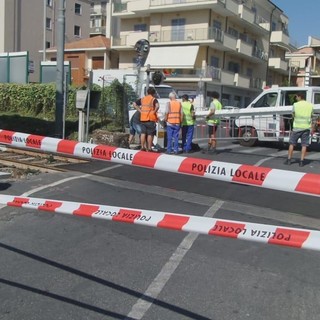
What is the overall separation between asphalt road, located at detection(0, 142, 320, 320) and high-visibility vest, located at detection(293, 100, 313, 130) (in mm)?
4517

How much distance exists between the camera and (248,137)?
16.0 m

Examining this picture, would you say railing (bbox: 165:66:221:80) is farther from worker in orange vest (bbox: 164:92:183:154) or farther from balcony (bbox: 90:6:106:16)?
worker in orange vest (bbox: 164:92:183:154)

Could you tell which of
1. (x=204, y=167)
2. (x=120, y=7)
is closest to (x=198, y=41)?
(x=120, y=7)

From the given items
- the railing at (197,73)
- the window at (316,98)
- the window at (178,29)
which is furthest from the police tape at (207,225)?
the window at (178,29)

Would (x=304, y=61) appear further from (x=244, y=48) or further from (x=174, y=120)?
(x=174, y=120)

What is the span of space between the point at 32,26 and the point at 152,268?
2183 inches

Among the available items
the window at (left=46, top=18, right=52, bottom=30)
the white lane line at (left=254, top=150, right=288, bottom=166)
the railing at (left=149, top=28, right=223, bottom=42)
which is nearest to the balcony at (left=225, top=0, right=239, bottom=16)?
the railing at (left=149, top=28, right=223, bottom=42)

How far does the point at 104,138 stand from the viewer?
14289 millimetres

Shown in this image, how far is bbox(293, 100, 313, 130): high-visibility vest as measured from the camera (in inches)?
464

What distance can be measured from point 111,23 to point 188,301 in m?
56.7

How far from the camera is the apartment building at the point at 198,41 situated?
4625cm

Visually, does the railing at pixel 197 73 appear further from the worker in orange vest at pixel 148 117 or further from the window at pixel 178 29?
the worker in orange vest at pixel 148 117

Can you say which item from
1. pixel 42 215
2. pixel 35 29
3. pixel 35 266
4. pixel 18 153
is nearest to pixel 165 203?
pixel 42 215

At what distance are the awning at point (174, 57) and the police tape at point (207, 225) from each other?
42.4 meters
